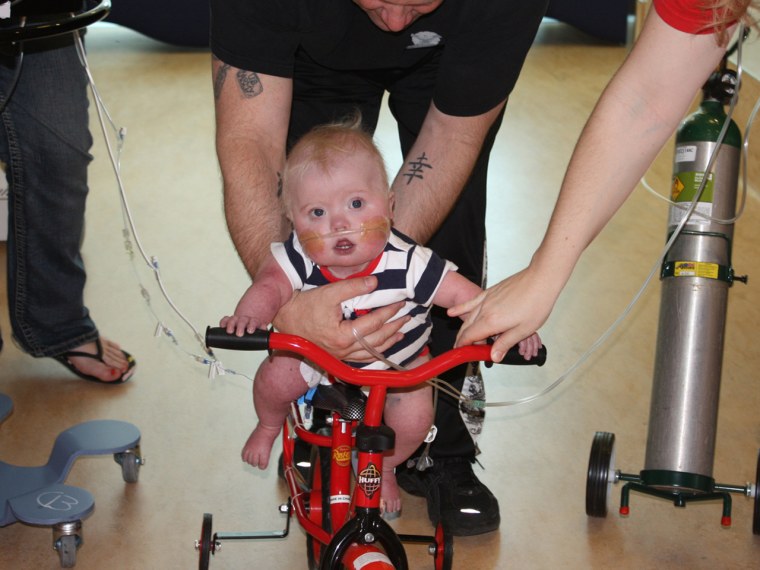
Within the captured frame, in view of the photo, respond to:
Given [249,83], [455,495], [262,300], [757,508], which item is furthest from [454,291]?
[757,508]

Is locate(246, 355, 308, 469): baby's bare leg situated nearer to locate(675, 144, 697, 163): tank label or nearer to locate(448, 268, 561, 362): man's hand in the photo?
locate(448, 268, 561, 362): man's hand

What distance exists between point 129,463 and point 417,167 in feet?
3.15

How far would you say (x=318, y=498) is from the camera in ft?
6.18

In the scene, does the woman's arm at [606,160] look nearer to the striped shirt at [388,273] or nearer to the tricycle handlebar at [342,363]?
the tricycle handlebar at [342,363]

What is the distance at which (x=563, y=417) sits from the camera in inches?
106

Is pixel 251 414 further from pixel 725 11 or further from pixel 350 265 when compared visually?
pixel 725 11

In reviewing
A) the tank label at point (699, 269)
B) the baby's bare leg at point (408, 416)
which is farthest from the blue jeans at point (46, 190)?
the tank label at point (699, 269)

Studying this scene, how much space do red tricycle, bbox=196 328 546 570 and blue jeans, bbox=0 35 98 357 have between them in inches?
38.1

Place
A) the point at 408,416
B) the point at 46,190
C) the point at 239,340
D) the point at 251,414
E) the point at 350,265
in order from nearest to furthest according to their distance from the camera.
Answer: the point at 239,340 → the point at 350,265 → the point at 408,416 → the point at 46,190 → the point at 251,414

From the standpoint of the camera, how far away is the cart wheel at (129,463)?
7.76ft

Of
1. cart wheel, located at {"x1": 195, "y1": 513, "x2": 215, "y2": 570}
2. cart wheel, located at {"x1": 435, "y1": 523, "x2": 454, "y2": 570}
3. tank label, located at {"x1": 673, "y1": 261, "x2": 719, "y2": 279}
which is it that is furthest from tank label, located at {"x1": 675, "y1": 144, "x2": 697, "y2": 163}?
cart wheel, located at {"x1": 195, "y1": 513, "x2": 215, "y2": 570}

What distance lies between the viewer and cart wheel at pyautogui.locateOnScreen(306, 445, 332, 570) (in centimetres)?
182

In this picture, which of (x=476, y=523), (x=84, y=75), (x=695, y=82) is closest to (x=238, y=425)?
(x=476, y=523)

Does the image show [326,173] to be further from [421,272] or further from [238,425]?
[238,425]
